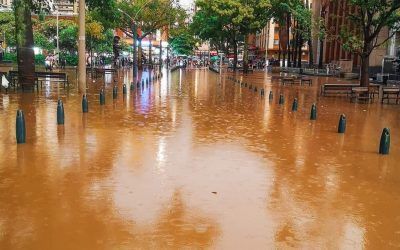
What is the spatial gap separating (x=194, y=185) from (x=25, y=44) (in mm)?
18766

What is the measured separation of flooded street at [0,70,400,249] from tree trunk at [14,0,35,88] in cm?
855

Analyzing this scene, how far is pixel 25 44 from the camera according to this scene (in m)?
24.0

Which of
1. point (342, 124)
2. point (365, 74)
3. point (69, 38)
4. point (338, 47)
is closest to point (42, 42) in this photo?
point (69, 38)

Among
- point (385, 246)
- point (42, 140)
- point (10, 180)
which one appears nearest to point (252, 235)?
point (385, 246)

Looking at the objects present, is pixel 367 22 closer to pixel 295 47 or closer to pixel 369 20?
pixel 369 20

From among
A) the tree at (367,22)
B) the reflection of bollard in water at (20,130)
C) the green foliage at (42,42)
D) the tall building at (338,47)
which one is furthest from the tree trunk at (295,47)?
the reflection of bollard in water at (20,130)

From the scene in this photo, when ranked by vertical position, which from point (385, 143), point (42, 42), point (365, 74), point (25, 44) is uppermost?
point (42, 42)

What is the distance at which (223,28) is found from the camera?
61.7m

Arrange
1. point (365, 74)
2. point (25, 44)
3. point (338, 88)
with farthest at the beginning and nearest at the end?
point (338, 88)
point (365, 74)
point (25, 44)

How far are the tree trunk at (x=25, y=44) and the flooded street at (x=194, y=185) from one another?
8548 millimetres

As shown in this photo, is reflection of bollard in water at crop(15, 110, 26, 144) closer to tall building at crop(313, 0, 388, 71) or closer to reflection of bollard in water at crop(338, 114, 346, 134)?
reflection of bollard in water at crop(338, 114, 346, 134)

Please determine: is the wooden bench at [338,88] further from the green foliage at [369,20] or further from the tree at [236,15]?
the tree at [236,15]

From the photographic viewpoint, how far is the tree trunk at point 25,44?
75.7ft

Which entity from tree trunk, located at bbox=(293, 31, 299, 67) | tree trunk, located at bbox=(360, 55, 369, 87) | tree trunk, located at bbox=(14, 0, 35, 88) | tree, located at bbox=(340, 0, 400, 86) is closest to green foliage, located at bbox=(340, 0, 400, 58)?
tree, located at bbox=(340, 0, 400, 86)
